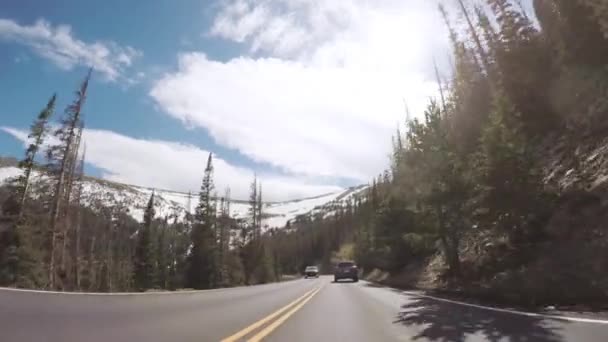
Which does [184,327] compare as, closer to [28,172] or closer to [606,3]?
[606,3]

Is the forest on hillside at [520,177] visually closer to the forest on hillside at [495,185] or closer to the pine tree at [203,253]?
the forest on hillside at [495,185]

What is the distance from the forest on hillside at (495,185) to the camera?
15927mm

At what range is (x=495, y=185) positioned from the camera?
59.5 ft

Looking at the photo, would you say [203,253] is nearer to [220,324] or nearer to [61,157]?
[61,157]

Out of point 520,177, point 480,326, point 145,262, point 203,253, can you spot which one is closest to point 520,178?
point 520,177

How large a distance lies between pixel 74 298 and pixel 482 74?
45378 mm

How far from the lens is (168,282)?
70.4 m

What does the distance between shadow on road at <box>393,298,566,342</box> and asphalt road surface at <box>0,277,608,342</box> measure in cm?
1

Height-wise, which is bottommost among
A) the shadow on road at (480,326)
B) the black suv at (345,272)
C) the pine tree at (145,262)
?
the shadow on road at (480,326)

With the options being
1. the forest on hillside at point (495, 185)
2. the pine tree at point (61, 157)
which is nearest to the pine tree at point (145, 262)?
the forest on hillside at point (495, 185)

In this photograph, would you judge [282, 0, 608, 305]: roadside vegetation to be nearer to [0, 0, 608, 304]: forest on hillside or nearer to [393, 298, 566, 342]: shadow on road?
[0, 0, 608, 304]: forest on hillside

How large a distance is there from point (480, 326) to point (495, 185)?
11039 mm

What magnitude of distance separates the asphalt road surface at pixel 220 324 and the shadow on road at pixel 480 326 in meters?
0.01

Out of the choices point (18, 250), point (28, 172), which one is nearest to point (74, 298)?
point (18, 250)
